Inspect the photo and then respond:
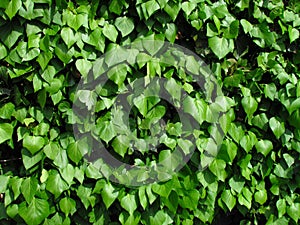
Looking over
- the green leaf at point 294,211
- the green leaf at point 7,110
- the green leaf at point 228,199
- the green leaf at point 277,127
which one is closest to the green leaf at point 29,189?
the green leaf at point 7,110

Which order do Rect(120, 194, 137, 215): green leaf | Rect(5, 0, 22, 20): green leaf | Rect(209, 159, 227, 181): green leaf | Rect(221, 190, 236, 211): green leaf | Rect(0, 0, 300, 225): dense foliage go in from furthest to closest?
Rect(221, 190, 236, 211): green leaf → Rect(209, 159, 227, 181): green leaf → Rect(120, 194, 137, 215): green leaf → Rect(0, 0, 300, 225): dense foliage → Rect(5, 0, 22, 20): green leaf

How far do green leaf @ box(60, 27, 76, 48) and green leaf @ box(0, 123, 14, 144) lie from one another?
454mm

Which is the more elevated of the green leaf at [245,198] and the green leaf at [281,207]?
the green leaf at [245,198]

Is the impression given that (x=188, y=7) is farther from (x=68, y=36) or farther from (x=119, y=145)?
(x=119, y=145)

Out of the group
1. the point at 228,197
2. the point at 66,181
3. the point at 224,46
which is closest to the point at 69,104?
the point at 66,181

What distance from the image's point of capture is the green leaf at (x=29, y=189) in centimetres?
203

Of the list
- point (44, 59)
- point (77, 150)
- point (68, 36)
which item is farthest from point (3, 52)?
point (77, 150)

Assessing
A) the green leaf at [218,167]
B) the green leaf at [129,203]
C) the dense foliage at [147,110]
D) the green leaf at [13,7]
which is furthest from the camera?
the green leaf at [218,167]

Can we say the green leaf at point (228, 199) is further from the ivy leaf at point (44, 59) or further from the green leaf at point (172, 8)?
the ivy leaf at point (44, 59)

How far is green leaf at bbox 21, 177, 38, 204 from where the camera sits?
2.03 meters

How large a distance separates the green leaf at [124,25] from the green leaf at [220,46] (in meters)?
0.39

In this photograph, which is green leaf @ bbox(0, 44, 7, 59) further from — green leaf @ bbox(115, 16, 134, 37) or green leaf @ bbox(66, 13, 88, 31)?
green leaf @ bbox(115, 16, 134, 37)

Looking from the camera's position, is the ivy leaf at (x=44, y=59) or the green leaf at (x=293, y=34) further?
the green leaf at (x=293, y=34)

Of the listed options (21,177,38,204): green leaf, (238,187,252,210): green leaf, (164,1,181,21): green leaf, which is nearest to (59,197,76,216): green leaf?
(21,177,38,204): green leaf
